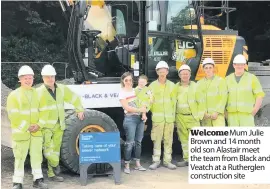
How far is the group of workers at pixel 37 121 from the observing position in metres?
5.71

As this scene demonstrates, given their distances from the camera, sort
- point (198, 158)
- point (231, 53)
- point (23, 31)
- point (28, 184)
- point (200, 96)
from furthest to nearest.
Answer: point (23, 31), point (231, 53), point (200, 96), point (28, 184), point (198, 158)

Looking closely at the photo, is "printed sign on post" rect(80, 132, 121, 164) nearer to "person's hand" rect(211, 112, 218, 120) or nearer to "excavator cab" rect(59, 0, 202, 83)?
"excavator cab" rect(59, 0, 202, 83)

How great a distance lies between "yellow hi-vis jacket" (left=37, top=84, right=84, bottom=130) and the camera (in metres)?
6.00

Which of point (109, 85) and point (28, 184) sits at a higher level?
point (109, 85)

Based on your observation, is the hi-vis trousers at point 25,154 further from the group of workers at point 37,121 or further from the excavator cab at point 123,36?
the excavator cab at point 123,36

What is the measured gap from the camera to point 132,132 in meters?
6.63

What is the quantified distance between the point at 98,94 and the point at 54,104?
0.88 m

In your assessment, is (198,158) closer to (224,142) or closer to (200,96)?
(224,142)

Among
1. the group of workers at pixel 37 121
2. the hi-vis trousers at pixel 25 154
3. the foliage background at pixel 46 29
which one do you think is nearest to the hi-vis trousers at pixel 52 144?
the group of workers at pixel 37 121

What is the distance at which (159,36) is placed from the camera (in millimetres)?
7223

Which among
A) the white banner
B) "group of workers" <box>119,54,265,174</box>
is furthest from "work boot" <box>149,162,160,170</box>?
the white banner

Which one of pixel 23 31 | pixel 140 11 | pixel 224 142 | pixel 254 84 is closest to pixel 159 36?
pixel 140 11

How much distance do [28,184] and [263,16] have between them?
14.8 m

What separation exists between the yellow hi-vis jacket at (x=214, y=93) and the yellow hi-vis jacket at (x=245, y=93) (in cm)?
14
